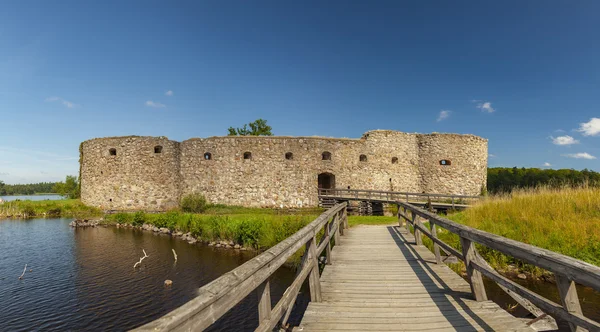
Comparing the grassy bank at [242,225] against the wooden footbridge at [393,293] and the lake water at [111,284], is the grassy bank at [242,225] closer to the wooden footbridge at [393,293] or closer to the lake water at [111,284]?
the lake water at [111,284]

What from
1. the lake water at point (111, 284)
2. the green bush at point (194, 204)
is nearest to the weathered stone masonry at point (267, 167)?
the green bush at point (194, 204)

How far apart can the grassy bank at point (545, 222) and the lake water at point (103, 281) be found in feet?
19.2

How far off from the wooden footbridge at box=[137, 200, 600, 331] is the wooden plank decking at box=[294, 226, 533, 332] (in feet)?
0.03

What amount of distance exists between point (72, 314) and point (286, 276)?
16.9 ft

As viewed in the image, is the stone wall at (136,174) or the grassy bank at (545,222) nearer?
the grassy bank at (545,222)

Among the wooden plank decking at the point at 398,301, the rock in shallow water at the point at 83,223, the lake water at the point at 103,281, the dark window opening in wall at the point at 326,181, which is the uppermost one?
the dark window opening in wall at the point at 326,181

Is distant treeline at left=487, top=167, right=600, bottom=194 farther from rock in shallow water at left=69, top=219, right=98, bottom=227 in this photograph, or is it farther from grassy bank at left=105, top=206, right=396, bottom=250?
rock in shallow water at left=69, top=219, right=98, bottom=227

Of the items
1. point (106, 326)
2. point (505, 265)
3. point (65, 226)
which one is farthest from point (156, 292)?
point (65, 226)

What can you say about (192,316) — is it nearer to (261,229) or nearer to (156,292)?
(156,292)

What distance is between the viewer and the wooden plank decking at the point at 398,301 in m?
2.89

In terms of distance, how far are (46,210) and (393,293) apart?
2753 centimetres

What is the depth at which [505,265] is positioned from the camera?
24.8ft

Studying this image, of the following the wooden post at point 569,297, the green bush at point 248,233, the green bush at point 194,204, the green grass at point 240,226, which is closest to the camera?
the wooden post at point 569,297

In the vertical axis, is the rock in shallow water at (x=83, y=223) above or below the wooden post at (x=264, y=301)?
below
